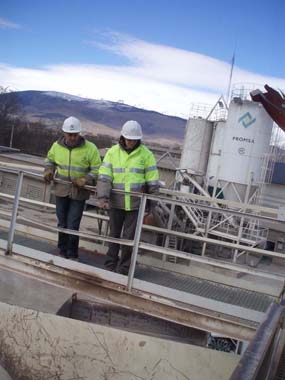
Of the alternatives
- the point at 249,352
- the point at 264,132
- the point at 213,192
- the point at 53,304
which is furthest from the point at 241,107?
the point at 249,352

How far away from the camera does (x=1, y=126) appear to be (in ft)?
165

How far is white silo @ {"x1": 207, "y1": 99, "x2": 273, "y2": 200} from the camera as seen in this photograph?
57.2 feet

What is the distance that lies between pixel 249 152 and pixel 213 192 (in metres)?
2.00

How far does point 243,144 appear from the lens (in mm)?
17609

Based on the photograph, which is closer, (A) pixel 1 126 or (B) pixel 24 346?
(B) pixel 24 346

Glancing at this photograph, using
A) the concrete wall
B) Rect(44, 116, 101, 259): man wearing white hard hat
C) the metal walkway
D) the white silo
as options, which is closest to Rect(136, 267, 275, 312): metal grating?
the metal walkway

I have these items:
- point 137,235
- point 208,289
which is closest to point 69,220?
point 137,235

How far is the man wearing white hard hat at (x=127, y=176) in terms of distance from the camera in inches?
212

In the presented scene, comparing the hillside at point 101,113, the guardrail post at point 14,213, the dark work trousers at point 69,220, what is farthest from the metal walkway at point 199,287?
the hillside at point 101,113

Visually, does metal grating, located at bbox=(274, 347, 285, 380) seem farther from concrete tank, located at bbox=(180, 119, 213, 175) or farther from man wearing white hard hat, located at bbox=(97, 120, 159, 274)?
concrete tank, located at bbox=(180, 119, 213, 175)

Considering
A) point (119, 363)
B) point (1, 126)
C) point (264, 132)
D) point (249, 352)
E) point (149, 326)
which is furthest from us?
point (1, 126)

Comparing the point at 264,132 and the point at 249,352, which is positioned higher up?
the point at 264,132

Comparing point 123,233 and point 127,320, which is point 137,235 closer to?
point 123,233

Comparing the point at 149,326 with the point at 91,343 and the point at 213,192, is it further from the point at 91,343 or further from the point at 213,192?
the point at 213,192
